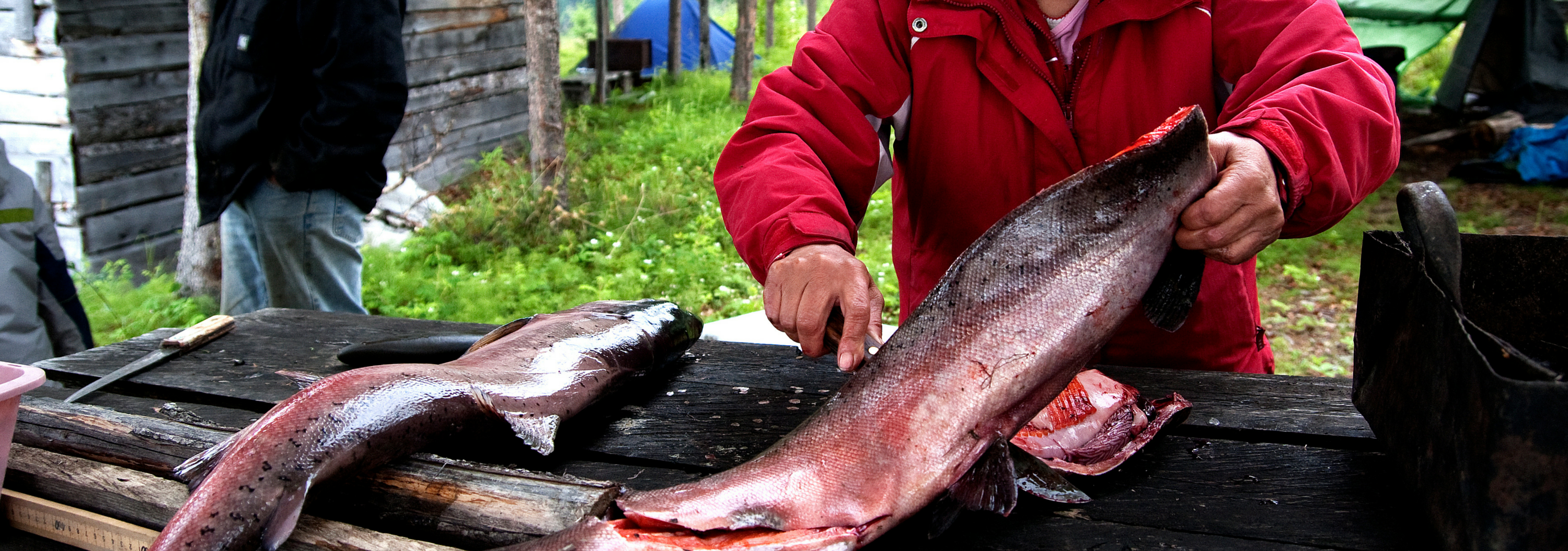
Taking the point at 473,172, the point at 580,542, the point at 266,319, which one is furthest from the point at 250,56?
the point at 473,172

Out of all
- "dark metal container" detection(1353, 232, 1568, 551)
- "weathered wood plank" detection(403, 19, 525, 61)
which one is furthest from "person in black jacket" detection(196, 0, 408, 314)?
"weathered wood plank" detection(403, 19, 525, 61)

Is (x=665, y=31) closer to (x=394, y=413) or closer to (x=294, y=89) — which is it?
(x=294, y=89)

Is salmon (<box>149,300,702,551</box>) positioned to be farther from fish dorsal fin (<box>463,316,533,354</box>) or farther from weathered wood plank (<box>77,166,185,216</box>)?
weathered wood plank (<box>77,166,185,216</box>)

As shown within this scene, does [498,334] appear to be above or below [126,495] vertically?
above

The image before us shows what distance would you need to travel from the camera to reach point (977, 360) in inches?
64.0

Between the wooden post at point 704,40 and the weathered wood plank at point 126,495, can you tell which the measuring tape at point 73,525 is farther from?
the wooden post at point 704,40

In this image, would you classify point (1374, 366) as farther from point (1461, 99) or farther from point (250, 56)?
point (1461, 99)

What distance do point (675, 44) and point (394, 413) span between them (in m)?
14.1

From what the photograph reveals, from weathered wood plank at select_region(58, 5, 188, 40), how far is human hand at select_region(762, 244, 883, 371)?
5.73m

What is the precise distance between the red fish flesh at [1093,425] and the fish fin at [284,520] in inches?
Answer: 55.1

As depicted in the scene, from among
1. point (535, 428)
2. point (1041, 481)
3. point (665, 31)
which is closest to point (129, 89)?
point (535, 428)

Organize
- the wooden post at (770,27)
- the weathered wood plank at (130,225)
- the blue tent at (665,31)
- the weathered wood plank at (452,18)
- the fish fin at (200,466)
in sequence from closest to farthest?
the fish fin at (200,466) < the weathered wood plank at (130,225) < the weathered wood plank at (452,18) < the blue tent at (665,31) < the wooden post at (770,27)

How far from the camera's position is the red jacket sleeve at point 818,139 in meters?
1.95

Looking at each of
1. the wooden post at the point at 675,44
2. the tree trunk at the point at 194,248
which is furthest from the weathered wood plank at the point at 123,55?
the wooden post at the point at 675,44
